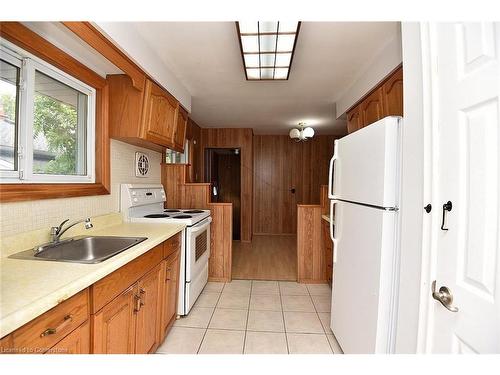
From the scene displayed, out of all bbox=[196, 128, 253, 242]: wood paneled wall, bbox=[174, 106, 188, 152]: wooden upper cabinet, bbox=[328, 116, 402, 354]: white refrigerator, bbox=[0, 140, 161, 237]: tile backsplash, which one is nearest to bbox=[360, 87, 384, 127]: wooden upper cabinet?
bbox=[328, 116, 402, 354]: white refrigerator

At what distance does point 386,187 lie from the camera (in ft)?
4.15

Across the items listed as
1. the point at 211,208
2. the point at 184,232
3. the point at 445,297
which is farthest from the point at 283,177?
the point at 445,297

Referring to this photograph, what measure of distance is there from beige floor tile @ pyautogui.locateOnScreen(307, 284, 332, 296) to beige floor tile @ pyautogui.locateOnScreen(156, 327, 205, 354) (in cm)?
139

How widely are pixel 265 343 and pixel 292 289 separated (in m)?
1.09

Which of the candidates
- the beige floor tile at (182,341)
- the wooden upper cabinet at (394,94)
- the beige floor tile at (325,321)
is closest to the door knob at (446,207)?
the wooden upper cabinet at (394,94)

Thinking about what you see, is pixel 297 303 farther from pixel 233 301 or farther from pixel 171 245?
pixel 171 245

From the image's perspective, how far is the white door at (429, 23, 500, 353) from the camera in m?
0.69

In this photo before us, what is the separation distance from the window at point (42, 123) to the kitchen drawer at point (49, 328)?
781 mm

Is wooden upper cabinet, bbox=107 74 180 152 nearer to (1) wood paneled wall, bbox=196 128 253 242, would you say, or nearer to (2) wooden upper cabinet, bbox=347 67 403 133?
(2) wooden upper cabinet, bbox=347 67 403 133

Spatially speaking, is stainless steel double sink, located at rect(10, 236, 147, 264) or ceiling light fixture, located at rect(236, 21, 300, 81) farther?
ceiling light fixture, located at rect(236, 21, 300, 81)

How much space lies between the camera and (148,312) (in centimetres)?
152

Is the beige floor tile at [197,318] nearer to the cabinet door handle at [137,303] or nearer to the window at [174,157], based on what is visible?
the cabinet door handle at [137,303]

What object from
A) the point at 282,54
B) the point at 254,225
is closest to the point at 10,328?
the point at 282,54

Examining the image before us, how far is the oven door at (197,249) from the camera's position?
222cm
